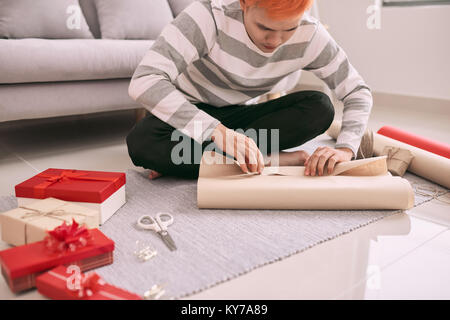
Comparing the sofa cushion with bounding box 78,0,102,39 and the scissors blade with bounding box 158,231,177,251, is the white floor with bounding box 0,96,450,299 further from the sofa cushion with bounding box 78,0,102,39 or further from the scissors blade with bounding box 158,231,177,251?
the sofa cushion with bounding box 78,0,102,39

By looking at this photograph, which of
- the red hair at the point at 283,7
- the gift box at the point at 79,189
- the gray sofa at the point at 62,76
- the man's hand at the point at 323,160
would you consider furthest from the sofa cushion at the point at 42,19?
the man's hand at the point at 323,160

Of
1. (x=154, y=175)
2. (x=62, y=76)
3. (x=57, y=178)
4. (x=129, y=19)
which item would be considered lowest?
A: (x=154, y=175)

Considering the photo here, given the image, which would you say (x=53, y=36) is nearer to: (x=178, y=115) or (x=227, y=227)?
(x=178, y=115)

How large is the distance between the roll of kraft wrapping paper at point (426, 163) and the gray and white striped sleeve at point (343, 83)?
0.87 feet

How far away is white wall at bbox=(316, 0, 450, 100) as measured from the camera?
2639 mm

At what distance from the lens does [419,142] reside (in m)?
1.53

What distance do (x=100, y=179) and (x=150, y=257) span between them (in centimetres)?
30

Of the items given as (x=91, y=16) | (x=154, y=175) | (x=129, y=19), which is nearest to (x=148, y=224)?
(x=154, y=175)

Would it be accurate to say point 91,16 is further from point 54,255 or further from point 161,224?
point 54,255

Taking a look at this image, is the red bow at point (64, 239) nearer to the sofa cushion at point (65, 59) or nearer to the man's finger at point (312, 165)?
the man's finger at point (312, 165)

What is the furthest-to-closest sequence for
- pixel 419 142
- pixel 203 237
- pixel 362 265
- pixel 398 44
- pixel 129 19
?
pixel 398 44 → pixel 129 19 → pixel 419 142 → pixel 203 237 → pixel 362 265

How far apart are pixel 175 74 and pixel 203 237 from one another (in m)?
0.43
